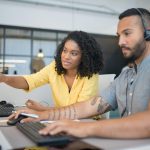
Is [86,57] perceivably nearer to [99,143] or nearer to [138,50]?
[138,50]

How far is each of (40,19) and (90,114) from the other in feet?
17.4

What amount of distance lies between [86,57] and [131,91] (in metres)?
0.83

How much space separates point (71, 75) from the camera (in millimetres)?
1915

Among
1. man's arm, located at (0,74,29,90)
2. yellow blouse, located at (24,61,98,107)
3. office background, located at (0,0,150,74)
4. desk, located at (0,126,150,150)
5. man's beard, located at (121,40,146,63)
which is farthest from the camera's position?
office background, located at (0,0,150,74)

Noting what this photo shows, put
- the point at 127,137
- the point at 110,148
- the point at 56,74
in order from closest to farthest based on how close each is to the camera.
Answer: the point at 110,148
the point at 127,137
the point at 56,74

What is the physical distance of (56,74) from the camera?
6.21 ft

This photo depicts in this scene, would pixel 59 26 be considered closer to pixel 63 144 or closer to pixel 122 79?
pixel 122 79

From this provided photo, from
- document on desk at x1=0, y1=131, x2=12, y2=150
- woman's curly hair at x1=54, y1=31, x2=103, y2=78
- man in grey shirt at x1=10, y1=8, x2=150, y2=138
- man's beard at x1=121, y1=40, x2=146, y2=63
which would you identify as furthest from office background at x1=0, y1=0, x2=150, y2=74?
document on desk at x1=0, y1=131, x2=12, y2=150

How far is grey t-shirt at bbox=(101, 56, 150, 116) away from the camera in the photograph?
1.15 metres

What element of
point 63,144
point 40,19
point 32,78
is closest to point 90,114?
point 63,144

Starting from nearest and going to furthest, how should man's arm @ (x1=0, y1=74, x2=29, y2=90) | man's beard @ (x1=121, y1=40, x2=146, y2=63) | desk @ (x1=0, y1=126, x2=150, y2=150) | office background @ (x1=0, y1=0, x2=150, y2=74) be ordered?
desk @ (x1=0, y1=126, x2=150, y2=150), man's beard @ (x1=121, y1=40, x2=146, y2=63), man's arm @ (x1=0, y1=74, x2=29, y2=90), office background @ (x1=0, y1=0, x2=150, y2=74)

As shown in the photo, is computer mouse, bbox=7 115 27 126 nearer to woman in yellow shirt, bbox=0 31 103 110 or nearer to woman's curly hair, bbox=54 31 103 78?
woman in yellow shirt, bbox=0 31 103 110

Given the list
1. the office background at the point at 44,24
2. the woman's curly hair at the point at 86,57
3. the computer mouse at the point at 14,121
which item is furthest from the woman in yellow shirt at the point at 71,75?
the office background at the point at 44,24

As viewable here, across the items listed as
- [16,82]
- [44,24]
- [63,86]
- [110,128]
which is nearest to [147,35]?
[110,128]
